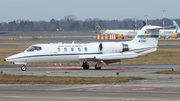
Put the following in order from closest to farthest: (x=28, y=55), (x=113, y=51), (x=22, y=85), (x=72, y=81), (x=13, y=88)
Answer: (x=13, y=88) < (x=22, y=85) < (x=72, y=81) < (x=28, y=55) < (x=113, y=51)

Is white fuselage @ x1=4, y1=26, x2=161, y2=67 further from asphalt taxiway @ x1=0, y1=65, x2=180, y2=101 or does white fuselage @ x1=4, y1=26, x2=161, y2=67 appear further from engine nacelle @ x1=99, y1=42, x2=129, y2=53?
asphalt taxiway @ x1=0, y1=65, x2=180, y2=101

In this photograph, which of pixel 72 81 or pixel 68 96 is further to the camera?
pixel 72 81

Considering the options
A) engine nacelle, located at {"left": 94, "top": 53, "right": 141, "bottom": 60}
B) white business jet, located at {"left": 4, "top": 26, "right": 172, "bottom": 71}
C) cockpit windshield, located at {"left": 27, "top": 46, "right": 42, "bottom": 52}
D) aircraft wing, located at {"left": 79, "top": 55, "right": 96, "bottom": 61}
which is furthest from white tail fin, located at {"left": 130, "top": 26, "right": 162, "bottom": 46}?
cockpit windshield, located at {"left": 27, "top": 46, "right": 42, "bottom": 52}

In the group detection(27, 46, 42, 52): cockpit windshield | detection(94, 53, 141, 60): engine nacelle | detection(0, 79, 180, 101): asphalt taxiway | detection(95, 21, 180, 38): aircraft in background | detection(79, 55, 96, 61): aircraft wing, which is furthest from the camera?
detection(95, 21, 180, 38): aircraft in background

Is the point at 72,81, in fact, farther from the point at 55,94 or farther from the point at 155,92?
the point at 155,92

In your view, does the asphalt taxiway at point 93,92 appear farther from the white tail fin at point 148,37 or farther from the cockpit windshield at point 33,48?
the white tail fin at point 148,37

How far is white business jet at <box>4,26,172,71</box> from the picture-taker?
1129 inches

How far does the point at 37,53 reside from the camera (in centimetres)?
2880

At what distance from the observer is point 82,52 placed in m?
30.0

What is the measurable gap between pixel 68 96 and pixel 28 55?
Result: 50.2 feet

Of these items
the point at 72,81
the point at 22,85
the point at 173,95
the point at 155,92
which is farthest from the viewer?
the point at 72,81

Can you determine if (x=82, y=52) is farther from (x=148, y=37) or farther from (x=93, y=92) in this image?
(x=93, y=92)

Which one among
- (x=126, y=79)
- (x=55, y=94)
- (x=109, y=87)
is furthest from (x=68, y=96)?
(x=126, y=79)

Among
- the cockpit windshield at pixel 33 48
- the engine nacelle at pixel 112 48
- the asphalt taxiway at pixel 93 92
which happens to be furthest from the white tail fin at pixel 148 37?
the asphalt taxiway at pixel 93 92
